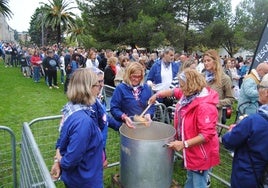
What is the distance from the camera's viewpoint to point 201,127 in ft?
9.55

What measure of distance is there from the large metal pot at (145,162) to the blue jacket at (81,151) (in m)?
0.46

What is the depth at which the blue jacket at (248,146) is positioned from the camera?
241 centimetres

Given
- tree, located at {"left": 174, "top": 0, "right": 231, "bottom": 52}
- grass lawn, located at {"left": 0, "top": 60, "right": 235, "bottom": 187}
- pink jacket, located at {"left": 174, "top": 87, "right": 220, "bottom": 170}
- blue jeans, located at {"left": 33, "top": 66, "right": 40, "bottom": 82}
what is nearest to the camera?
pink jacket, located at {"left": 174, "top": 87, "right": 220, "bottom": 170}

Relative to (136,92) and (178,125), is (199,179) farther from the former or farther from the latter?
(136,92)

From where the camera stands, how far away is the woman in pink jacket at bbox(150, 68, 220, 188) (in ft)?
9.56

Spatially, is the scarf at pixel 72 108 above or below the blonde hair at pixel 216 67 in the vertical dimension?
below

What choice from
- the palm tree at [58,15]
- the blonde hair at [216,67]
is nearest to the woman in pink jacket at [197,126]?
the blonde hair at [216,67]

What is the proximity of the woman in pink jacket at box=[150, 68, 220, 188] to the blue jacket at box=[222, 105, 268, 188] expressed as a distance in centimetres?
33

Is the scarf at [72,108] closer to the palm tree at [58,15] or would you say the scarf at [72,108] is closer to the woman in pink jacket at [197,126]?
the woman in pink jacket at [197,126]

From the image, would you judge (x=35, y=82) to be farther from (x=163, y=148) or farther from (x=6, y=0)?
(x=163, y=148)

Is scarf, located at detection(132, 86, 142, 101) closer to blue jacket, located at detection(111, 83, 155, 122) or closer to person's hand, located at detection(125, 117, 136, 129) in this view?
blue jacket, located at detection(111, 83, 155, 122)

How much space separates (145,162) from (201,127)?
2.19 feet

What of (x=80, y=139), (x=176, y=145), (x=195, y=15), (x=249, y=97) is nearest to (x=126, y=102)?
(x=176, y=145)

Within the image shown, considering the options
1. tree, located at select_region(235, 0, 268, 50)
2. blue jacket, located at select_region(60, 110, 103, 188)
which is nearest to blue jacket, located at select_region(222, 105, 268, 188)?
blue jacket, located at select_region(60, 110, 103, 188)
